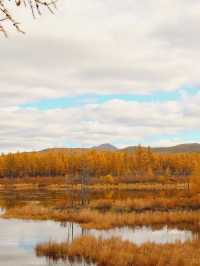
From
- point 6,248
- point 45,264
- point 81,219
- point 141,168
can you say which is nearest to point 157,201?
point 81,219

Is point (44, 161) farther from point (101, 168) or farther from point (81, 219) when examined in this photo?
point (81, 219)

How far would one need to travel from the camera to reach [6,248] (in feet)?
100

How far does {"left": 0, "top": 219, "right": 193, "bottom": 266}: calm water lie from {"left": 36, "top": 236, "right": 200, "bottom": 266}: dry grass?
133 centimetres

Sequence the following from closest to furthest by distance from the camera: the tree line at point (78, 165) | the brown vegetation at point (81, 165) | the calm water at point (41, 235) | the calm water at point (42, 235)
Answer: the calm water at point (42, 235) → the calm water at point (41, 235) → the brown vegetation at point (81, 165) → the tree line at point (78, 165)

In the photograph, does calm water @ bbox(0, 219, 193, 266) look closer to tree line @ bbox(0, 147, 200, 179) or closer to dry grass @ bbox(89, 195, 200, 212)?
dry grass @ bbox(89, 195, 200, 212)

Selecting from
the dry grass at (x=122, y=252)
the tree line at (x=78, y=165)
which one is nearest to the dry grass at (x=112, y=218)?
the dry grass at (x=122, y=252)

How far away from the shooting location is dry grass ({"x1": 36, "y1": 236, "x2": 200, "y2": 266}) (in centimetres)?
2238

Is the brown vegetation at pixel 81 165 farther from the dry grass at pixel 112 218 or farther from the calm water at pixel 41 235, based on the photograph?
the calm water at pixel 41 235

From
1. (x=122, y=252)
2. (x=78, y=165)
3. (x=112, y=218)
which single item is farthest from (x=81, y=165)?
(x=122, y=252)

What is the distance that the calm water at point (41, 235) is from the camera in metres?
27.3

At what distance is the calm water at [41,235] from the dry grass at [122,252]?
1326mm

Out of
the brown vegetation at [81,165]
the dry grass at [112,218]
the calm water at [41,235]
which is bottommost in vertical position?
the calm water at [41,235]

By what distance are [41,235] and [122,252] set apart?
13.2 meters

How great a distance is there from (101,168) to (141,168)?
14.0 meters
